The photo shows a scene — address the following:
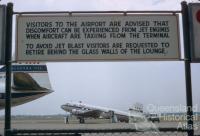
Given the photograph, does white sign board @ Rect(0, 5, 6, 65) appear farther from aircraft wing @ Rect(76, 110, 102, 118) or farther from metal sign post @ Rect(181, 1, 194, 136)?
aircraft wing @ Rect(76, 110, 102, 118)

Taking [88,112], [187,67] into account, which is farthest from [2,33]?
[88,112]

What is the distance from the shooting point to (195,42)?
6105 mm

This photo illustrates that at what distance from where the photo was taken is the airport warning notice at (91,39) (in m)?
6.05

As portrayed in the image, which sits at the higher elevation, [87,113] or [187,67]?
[187,67]

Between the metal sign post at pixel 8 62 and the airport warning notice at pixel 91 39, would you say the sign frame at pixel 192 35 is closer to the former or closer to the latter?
the airport warning notice at pixel 91 39

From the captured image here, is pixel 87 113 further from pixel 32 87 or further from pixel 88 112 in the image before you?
pixel 32 87

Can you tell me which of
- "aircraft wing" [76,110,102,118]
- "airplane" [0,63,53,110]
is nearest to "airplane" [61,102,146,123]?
"aircraft wing" [76,110,102,118]

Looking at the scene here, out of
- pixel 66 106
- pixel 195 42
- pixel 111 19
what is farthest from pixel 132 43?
pixel 66 106

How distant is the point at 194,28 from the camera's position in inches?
242

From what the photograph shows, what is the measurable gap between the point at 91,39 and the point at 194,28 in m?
1.45

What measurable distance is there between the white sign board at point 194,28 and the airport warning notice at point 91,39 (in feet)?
0.77

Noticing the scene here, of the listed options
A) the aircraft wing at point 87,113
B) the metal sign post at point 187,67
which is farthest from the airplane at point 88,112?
the metal sign post at point 187,67

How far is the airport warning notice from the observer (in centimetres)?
605

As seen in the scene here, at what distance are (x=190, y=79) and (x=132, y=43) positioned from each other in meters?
0.94
